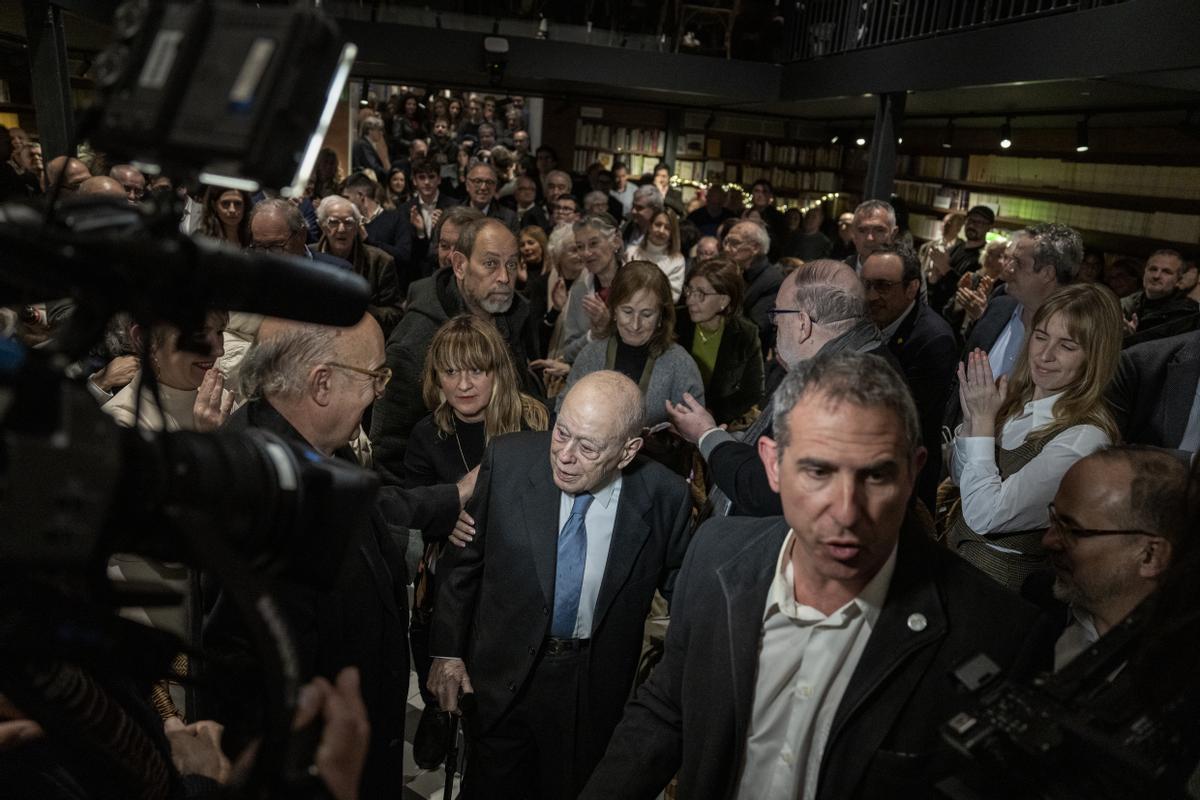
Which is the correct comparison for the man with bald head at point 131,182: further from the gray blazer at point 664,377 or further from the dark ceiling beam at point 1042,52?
the dark ceiling beam at point 1042,52

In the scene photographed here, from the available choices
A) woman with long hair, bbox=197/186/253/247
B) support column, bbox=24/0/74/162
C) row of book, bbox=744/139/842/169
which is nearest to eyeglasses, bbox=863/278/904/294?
woman with long hair, bbox=197/186/253/247

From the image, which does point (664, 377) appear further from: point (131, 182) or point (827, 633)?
point (131, 182)

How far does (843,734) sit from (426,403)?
5.88 feet

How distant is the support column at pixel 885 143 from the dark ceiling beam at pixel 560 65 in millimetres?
2008

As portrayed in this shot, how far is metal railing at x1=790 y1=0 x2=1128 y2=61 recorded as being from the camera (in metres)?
6.46

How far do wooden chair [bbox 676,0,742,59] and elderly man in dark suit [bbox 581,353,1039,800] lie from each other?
334 inches

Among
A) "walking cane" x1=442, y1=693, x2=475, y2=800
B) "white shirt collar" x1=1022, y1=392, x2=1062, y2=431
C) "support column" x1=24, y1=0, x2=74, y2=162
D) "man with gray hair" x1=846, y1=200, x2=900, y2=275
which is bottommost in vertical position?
"walking cane" x1=442, y1=693, x2=475, y2=800

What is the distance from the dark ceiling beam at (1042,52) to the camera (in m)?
4.17

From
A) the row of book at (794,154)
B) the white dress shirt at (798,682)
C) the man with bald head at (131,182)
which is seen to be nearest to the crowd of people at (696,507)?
the white dress shirt at (798,682)

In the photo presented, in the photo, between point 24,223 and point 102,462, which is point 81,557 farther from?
point 24,223

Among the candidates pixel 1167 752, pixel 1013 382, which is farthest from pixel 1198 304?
pixel 1167 752

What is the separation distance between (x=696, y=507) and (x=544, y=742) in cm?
141

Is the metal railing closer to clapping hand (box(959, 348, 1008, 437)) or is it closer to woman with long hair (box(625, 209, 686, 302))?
woman with long hair (box(625, 209, 686, 302))

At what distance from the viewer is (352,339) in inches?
67.8
